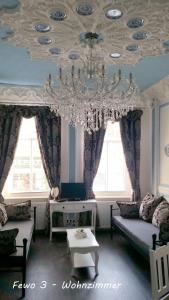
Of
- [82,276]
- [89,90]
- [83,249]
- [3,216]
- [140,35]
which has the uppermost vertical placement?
[140,35]

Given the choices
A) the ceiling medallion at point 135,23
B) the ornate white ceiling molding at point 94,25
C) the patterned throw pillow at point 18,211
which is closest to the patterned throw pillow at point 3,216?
the patterned throw pillow at point 18,211

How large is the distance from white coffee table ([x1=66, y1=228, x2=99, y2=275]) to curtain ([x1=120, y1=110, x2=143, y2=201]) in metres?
2.11

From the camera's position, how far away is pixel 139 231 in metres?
4.43

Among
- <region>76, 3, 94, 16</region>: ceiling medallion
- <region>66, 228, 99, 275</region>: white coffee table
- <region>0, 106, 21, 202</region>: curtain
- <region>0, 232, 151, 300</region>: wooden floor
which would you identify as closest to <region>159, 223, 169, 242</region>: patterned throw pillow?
<region>0, 232, 151, 300</region>: wooden floor

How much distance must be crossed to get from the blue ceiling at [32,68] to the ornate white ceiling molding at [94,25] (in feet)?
0.95

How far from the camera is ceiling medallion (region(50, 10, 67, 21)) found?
233cm

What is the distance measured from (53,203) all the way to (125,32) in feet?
12.1

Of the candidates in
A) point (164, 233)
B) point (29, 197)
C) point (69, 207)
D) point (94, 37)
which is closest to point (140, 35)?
point (94, 37)

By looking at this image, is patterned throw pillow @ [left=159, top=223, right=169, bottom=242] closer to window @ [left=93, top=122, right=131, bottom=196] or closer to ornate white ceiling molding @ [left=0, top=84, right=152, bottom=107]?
window @ [left=93, top=122, right=131, bottom=196]

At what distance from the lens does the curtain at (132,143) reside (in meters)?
6.12

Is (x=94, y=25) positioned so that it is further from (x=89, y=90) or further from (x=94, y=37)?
(x=89, y=90)

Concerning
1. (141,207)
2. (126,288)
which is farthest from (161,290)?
(141,207)

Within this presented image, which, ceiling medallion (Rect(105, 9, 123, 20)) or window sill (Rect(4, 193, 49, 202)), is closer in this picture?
ceiling medallion (Rect(105, 9, 123, 20))

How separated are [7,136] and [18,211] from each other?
154 cm
